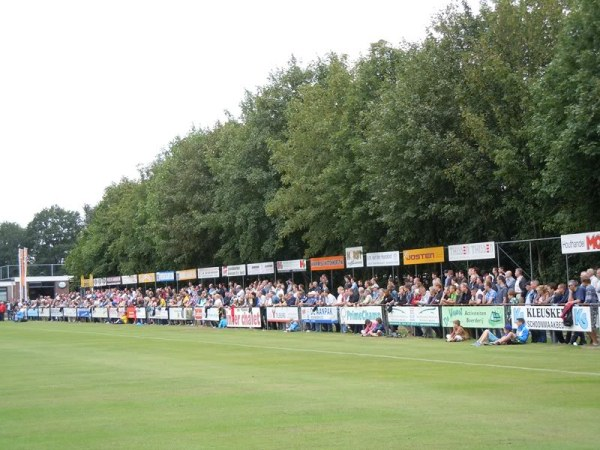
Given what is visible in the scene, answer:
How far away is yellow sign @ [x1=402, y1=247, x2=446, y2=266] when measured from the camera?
1502 inches

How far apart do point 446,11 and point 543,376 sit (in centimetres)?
3136

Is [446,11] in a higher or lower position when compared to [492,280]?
higher

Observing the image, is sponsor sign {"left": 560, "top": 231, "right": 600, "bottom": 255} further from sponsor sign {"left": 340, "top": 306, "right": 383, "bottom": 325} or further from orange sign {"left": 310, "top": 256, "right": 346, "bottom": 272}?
orange sign {"left": 310, "top": 256, "right": 346, "bottom": 272}

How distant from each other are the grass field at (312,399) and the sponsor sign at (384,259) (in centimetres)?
1257

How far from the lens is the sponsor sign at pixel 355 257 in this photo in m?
44.1

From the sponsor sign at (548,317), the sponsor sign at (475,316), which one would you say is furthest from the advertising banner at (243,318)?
the sponsor sign at (548,317)

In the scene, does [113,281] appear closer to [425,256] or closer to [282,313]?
[282,313]

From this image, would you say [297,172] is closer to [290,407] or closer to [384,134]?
[384,134]

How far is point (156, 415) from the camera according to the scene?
46.4 ft

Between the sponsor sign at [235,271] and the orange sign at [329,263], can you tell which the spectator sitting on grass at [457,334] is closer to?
the orange sign at [329,263]

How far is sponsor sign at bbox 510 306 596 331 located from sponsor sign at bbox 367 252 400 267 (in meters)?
12.2

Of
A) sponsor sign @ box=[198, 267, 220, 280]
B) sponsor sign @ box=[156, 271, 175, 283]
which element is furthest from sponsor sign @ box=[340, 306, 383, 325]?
sponsor sign @ box=[156, 271, 175, 283]

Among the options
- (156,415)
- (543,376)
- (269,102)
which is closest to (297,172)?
(269,102)

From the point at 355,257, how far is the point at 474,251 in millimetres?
9627
